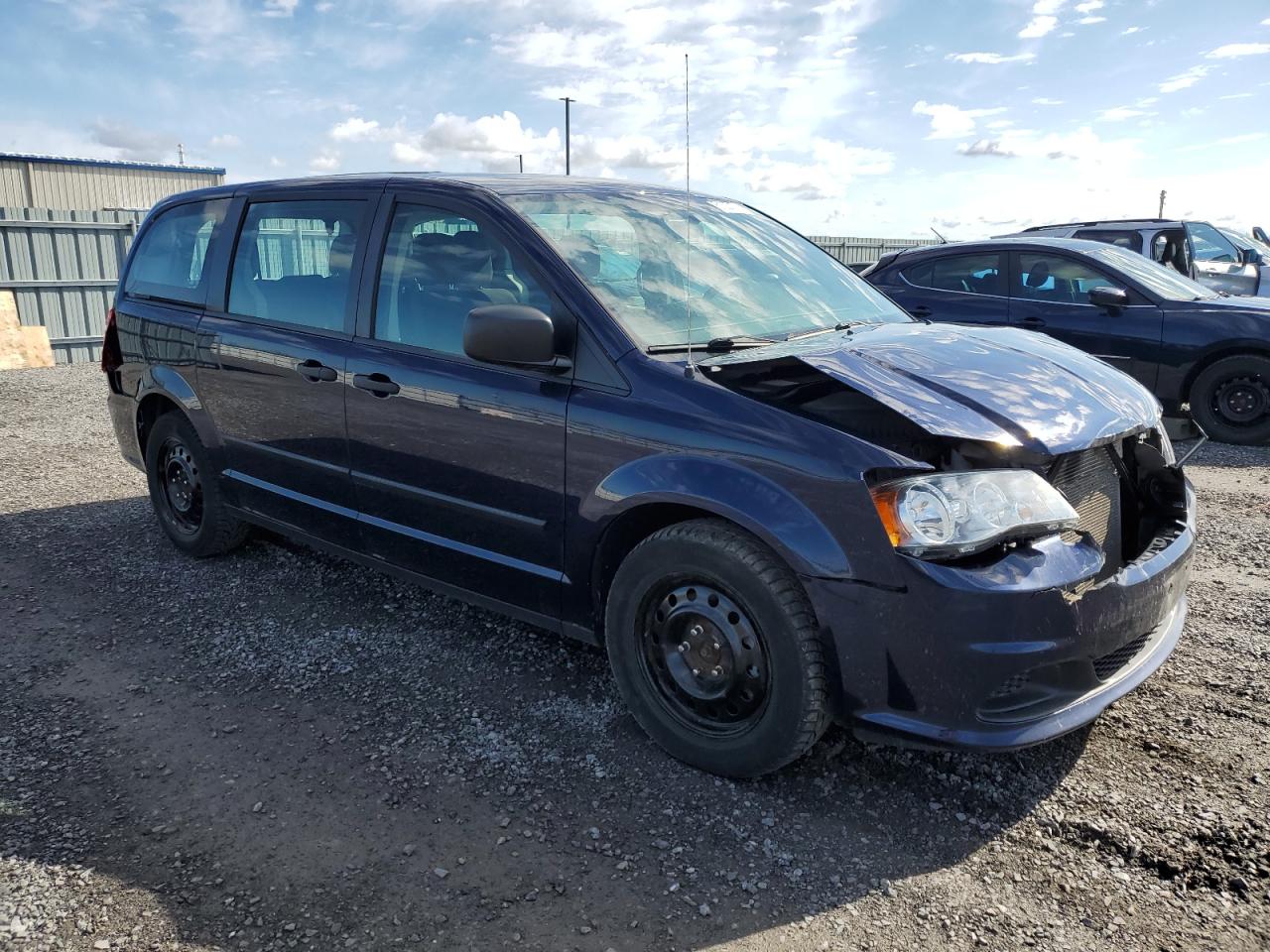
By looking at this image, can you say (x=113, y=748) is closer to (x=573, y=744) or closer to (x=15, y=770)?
(x=15, y=770)

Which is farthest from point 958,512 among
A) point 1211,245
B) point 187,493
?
point 1211,245

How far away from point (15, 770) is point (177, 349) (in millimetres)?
2403

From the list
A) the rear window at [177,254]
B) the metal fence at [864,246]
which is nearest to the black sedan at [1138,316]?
the rear window at [177,254]

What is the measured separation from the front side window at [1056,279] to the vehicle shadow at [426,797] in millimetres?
5703

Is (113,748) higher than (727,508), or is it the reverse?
(727,508)

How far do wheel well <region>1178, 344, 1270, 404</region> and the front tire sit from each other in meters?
6.32

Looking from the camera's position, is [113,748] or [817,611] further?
[113,748]

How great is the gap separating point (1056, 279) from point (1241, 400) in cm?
171

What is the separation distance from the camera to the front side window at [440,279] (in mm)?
3334

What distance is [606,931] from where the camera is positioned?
227 centimetres

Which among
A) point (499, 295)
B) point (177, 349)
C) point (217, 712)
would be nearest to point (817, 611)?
point (499, 295)

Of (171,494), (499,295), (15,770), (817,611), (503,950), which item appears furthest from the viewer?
(171,494)

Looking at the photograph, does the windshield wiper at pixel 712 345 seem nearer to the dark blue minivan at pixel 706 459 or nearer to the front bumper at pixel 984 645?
the dark blue minivan at pixel 706 459

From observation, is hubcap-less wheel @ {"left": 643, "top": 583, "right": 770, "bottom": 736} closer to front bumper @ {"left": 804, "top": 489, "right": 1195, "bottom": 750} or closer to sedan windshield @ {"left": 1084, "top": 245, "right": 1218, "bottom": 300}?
front bumper @ {"left": 804, "top": 489, "right": 1195, "bottom": 750}
